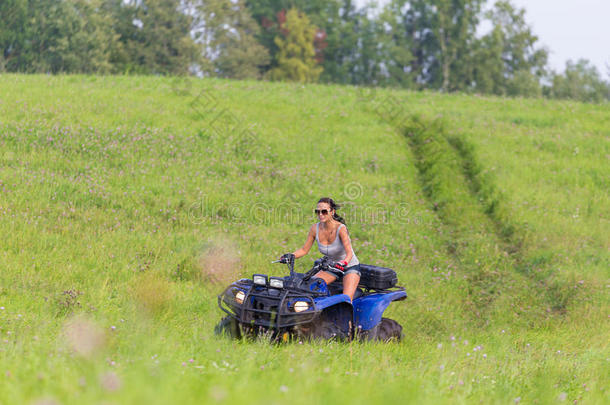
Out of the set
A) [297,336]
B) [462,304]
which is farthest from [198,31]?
[297,336]

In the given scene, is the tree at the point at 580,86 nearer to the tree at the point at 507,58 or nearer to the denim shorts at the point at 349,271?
the tree at the point at 507,58

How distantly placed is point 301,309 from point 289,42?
57.0 m

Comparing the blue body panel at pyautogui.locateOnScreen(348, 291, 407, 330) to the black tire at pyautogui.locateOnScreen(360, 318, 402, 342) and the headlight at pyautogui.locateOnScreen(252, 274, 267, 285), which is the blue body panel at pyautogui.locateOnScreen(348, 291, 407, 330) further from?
the headlight at pyautogui.locateOnScreen(252, 274, 267, 285)

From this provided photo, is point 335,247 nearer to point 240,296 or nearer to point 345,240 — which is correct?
point 345,240

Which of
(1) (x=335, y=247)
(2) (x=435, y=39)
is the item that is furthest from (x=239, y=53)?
(1) (x=335, y=247)

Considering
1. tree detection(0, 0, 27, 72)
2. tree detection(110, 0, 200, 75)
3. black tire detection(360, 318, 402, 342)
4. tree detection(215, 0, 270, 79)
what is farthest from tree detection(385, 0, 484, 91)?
black tire detection(360, 318, 402, 342)

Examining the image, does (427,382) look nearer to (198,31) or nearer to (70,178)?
(70,178)

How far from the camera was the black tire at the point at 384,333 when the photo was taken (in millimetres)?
7905

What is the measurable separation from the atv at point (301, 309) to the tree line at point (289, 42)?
137 feet

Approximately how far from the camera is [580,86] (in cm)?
8069

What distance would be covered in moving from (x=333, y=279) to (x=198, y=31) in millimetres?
50045

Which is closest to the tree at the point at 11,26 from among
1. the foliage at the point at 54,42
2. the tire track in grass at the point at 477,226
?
the foliage at the point at 54,42

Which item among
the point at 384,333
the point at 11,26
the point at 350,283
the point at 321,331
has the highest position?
the point at 11,26

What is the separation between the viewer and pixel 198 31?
5347 centimetres
